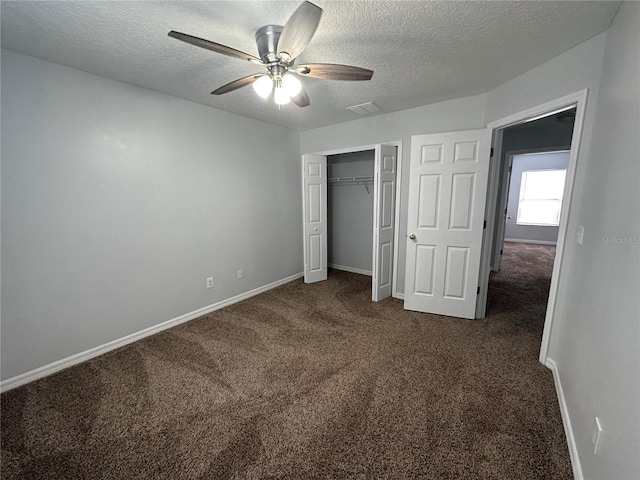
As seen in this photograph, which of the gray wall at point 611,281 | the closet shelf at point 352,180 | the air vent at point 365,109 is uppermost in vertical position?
the air vent at point 365,109

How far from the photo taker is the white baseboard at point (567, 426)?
4.13 feet

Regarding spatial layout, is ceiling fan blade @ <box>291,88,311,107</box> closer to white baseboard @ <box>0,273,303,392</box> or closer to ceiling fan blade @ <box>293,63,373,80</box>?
ceiling fan blade @ <box>293,63,373,80</box>

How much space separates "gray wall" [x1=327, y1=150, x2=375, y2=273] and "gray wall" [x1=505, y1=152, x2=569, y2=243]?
16.3 feet

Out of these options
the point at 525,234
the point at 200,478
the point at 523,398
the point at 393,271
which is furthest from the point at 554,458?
the point at 525,234

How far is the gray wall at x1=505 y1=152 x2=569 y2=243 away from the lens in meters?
6.61

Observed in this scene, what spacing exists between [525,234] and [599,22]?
713 centimetres

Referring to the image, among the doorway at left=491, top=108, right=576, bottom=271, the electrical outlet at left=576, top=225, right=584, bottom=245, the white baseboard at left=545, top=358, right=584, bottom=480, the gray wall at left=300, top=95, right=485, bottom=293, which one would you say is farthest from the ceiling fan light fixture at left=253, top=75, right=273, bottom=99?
the white baseboard at left=545, top=358, right=584, bottom=480

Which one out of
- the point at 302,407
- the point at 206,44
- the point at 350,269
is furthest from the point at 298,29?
the point at 350,269

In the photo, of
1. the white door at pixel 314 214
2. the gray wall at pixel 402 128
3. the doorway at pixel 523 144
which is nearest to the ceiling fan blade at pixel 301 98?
the gray wall at pixel 402 128

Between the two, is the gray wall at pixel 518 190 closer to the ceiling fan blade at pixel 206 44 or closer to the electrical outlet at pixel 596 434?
the electrical outlet at pixel 596 434

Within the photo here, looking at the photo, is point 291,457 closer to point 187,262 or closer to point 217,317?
point 217,317

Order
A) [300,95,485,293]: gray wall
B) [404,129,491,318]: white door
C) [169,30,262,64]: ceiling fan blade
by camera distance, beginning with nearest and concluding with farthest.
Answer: [169,30,262,64]: ceiling fan blade, [404,129,491,318]: white door, [300,95,485,293]: gray wall

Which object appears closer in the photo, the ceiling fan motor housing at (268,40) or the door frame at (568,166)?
the ceiling fan motor housing at (268,40)

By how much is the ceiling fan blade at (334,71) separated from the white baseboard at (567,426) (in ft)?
7.76
